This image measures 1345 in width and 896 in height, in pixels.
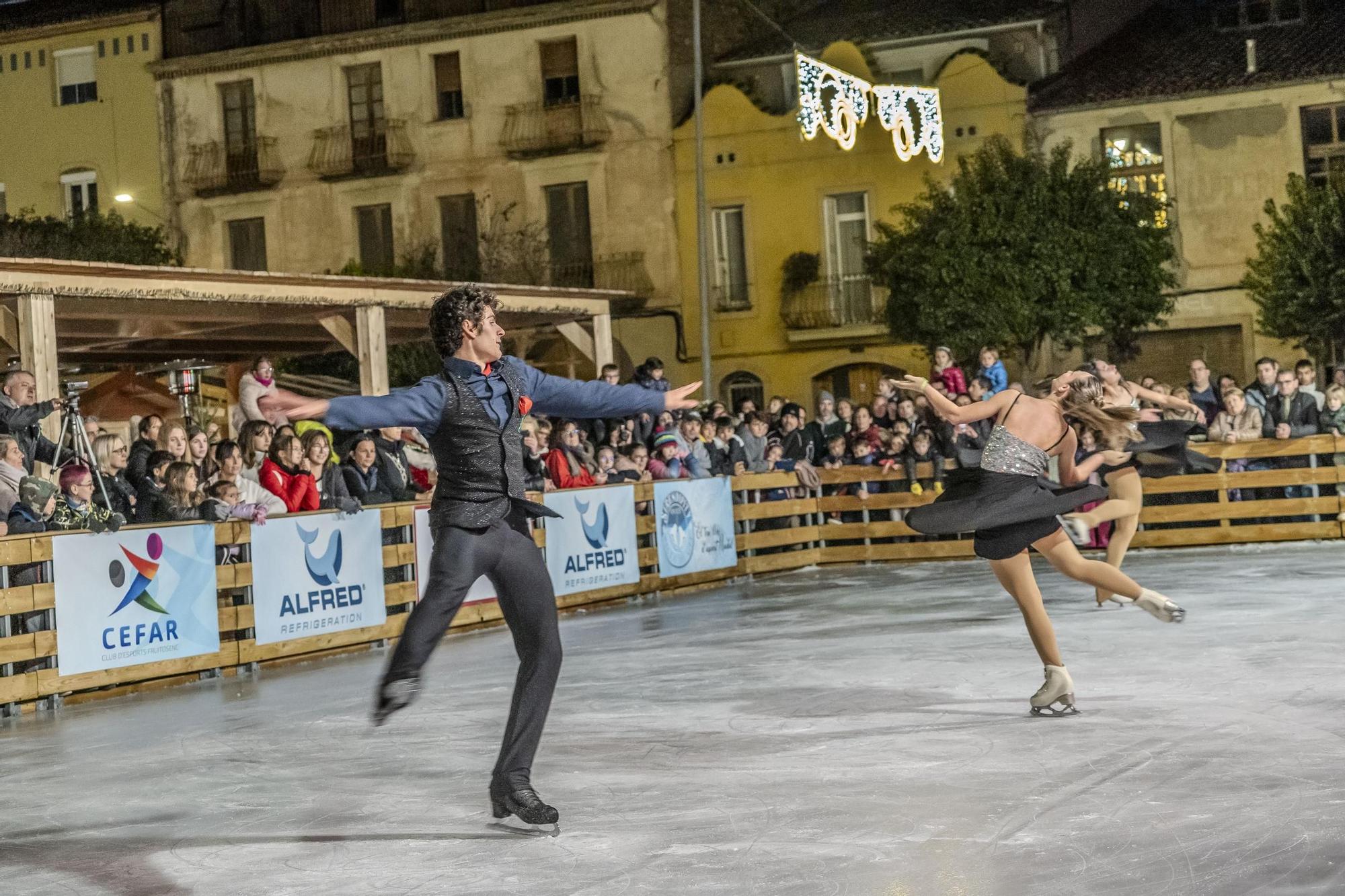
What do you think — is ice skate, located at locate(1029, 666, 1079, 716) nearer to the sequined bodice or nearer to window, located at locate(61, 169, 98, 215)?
the sequined bodice

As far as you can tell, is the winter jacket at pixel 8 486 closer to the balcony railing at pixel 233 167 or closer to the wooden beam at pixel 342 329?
the wooden beam at pixel 342 329

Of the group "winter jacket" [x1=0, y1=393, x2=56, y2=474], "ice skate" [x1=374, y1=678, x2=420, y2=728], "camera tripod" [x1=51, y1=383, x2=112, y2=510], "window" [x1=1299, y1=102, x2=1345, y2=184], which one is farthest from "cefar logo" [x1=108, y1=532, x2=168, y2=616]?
"window" [x1=1299, y1=102, x2=1345, y2=184]

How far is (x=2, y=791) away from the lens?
Result: 8430 millimetres

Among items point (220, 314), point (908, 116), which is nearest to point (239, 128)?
point (908, 116)

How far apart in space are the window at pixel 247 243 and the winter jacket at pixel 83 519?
97.7ft

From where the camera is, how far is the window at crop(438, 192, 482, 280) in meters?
39.1

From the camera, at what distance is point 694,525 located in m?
18.7

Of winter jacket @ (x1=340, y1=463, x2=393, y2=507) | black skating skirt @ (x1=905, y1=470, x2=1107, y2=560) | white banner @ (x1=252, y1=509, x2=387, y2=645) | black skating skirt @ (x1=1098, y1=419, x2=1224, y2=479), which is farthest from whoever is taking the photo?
winter jacket @ (x1=340, y1=463, x2=393, y2=507)

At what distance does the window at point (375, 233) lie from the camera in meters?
40.0

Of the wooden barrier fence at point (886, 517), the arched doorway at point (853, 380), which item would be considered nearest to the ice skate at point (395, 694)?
the wooden barrier fence at point (886, 517)

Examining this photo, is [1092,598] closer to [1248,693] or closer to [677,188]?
[1248,693]

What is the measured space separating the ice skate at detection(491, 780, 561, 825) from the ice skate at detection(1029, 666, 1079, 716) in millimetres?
3161

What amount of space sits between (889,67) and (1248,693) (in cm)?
2986

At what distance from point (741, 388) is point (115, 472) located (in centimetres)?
2580
